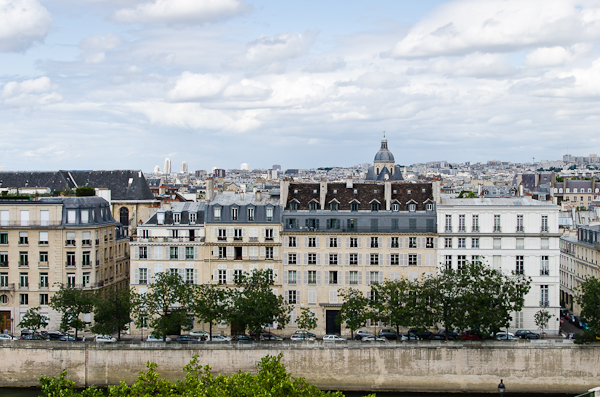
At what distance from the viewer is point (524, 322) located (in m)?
66.2

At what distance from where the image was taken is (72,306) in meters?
64.2

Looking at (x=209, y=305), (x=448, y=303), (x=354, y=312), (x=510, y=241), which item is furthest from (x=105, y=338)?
(x=510, y=241)

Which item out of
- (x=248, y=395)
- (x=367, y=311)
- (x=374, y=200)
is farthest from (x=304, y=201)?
(x=248, y=395)

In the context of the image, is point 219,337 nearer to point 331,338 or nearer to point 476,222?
point 331,338

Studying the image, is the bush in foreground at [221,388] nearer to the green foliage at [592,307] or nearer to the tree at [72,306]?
A: the tree at [72,306]

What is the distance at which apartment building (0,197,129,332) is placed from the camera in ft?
225

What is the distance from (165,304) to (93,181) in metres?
46.6

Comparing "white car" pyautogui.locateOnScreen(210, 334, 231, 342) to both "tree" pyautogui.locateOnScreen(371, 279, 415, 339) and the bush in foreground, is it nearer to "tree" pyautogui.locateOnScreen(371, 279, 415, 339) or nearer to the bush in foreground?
"tree" pyautogui.locateOnScreen(371, 279, 415, 339)

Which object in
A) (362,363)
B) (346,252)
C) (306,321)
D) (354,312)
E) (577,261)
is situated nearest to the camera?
(362,363)

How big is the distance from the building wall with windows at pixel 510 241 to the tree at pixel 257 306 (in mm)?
15552

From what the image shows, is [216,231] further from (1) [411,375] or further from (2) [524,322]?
(2) [524,322]

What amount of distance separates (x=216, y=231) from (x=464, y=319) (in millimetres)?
23878

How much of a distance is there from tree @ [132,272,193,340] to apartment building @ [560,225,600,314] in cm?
3683

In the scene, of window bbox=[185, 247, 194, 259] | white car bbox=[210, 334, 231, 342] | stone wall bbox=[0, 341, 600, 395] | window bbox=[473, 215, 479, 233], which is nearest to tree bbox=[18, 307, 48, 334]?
stone wall bbox=[0, 341, 600, 395]
